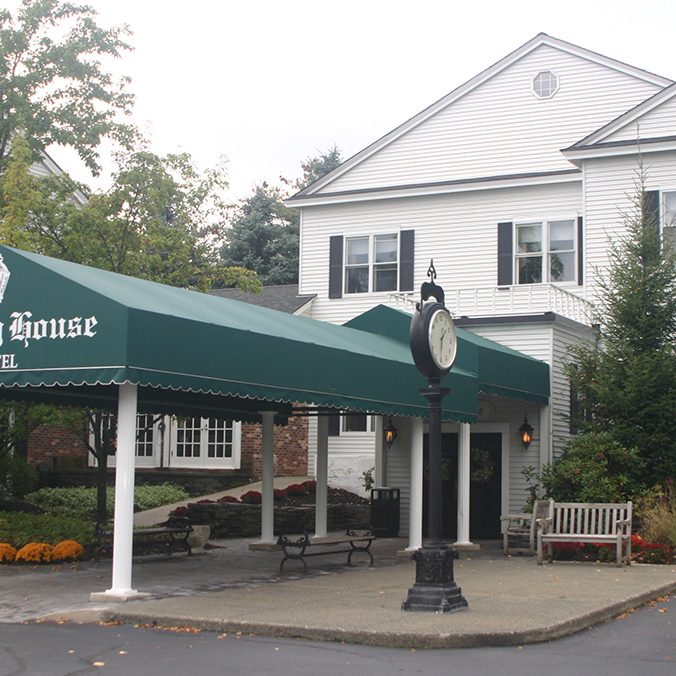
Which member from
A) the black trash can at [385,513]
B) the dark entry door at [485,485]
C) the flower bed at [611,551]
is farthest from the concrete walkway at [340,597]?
the black trash can at [385,513]

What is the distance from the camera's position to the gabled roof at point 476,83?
27828 millimetres

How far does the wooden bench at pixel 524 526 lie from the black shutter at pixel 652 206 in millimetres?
6979

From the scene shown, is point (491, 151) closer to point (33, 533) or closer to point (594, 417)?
point (594, 417)

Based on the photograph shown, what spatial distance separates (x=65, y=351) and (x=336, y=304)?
674 inches

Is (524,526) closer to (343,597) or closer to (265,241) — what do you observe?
(343,597)

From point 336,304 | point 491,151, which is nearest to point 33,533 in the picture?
point 336,304

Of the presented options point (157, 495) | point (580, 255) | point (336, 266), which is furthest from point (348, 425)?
point (580, 255)

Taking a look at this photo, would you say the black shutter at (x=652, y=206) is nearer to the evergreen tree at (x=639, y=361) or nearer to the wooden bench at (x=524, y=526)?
the evergreen tree at (x=639, y=361)

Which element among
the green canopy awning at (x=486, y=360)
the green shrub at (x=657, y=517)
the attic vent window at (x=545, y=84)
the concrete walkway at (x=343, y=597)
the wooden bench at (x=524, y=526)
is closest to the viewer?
the concrete walkway at (x=343, y=597)

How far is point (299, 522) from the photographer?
84.6ft

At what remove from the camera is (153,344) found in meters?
12.7

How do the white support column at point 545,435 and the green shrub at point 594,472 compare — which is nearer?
the green shrub at point 594,472

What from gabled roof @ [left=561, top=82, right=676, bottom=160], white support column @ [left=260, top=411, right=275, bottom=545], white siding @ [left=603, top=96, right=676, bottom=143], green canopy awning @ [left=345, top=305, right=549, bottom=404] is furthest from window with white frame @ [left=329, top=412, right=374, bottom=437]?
white siding @ [left=603, top=96, right=676, bottom=143]

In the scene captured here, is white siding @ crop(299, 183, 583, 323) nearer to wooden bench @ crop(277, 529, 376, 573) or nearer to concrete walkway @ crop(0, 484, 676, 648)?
wooden bench @ crop(277, 529, 376, 573)
